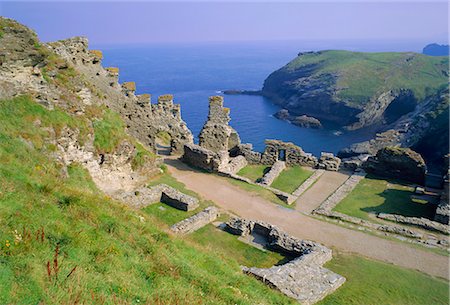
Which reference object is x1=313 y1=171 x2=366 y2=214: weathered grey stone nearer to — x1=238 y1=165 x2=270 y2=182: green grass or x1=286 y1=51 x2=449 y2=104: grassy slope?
x1=238 y1=165 x2=270 y2=182: green grass

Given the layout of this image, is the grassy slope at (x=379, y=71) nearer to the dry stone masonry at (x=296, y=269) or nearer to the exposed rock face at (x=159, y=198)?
the exposed rock face at (x=159, y=198)

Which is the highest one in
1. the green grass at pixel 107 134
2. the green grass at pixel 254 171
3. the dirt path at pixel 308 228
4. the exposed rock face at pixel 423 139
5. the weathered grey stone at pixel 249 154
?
the green grass at pixel 107 134

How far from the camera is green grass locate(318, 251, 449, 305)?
14508 mm

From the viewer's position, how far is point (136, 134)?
31.2 m

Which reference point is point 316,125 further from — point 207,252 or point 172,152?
point 207,252

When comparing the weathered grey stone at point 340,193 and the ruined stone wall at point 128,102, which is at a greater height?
the ruined stone wall at point 128,102

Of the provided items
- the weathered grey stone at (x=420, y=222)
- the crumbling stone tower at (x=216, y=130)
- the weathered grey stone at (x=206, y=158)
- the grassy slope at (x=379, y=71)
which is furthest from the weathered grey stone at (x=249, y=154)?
the grassy slope at (x=379, y=71)

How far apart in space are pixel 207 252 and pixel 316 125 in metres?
84.2

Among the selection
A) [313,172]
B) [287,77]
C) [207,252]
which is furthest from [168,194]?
[287,77]

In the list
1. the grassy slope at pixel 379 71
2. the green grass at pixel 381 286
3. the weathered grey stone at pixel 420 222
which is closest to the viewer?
the green grass at pixel 381 286

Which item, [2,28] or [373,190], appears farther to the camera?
[373,190]

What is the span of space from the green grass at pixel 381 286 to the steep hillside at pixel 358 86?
8369 cm

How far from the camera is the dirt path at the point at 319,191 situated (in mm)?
24344

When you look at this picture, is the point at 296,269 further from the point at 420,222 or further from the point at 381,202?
the point at 381,202
